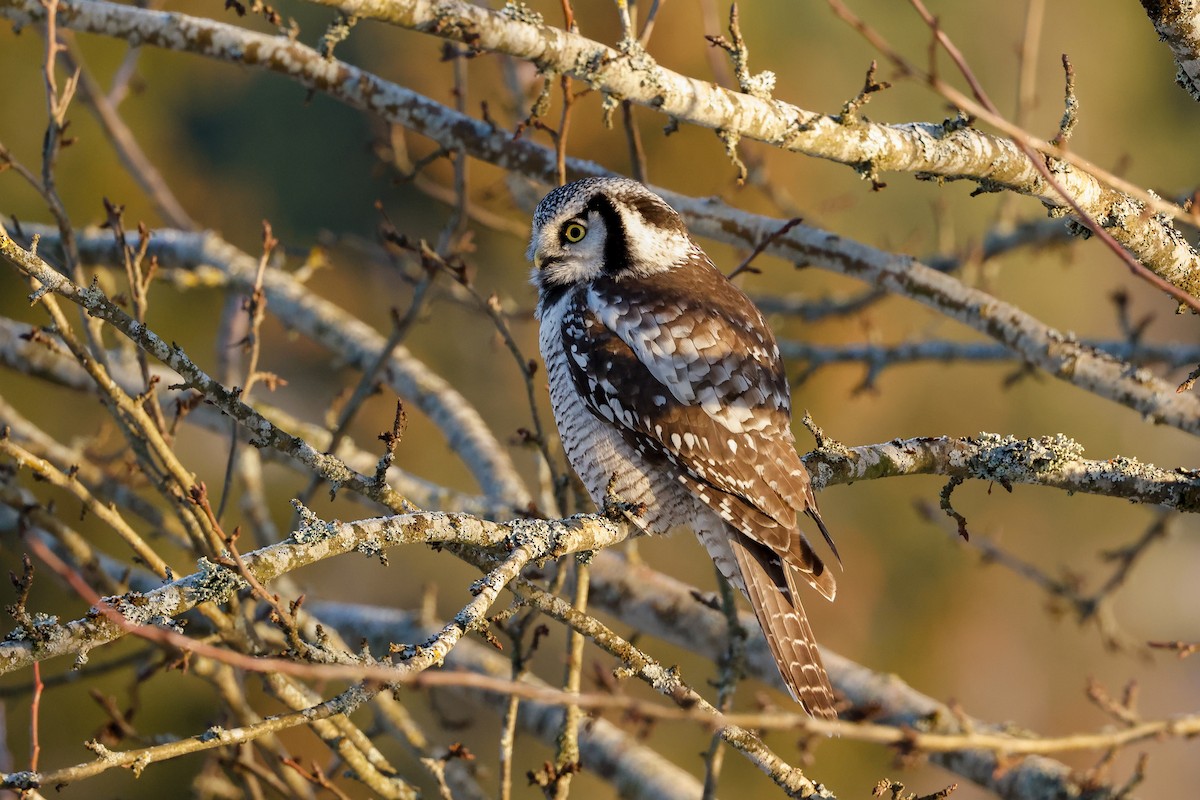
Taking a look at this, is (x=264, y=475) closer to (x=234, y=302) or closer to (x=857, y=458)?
(x=234, y=302)

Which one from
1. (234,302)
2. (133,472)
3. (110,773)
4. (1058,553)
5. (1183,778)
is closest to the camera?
(133,472)

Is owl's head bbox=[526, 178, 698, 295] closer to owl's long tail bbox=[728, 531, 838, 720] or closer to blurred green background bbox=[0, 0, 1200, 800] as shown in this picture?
owl's long tail bbox=[728, 531, 838, 720]

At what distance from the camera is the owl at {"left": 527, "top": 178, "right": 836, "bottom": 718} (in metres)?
3.43

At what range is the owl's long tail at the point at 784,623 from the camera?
131 inches

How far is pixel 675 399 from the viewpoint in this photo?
358cm

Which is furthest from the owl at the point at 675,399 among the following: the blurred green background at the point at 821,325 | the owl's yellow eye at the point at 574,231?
the blurred green background at the point at 821,325

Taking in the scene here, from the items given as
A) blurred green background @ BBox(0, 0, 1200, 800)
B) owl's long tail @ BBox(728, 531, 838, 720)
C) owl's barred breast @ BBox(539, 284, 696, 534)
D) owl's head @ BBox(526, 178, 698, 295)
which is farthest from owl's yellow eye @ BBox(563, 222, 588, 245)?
blurred green background @ BBox(0, 0, 1200, 800)

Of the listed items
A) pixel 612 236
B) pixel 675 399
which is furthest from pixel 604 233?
pixel 675 399

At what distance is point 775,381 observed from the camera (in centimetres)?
375

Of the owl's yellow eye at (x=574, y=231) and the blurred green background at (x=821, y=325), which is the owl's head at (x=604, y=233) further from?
the blurred green background at (x=821, y=325)

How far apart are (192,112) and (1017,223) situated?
1294 centimetres

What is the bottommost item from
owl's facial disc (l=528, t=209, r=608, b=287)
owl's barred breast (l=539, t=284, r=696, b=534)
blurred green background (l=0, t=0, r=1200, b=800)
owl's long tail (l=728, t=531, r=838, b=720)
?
owl's long tail (l=728, t=531, r=838, b=720)

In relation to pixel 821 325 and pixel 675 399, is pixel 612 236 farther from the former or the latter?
pixel 821 325

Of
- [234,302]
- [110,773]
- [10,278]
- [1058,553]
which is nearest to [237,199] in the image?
[10,278]
